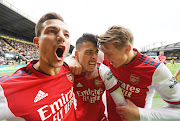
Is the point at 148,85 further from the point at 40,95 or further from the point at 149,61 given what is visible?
the point at 40,95

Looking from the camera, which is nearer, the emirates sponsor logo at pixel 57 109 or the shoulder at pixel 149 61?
the emirates sponsor logo at pixel 57 109

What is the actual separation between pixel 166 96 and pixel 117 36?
3.05 feet

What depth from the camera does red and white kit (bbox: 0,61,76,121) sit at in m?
0.73

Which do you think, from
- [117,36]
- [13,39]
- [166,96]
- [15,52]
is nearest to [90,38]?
[117,36]

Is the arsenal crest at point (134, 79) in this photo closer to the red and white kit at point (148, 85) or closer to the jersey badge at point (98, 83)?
the red and white kit at point (148, 85)

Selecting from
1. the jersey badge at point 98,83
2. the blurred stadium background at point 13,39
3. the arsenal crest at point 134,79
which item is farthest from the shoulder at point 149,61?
the blurred stadium background at point 13,39

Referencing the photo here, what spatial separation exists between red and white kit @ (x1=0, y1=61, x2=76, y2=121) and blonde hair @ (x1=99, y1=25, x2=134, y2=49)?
2.54 feet

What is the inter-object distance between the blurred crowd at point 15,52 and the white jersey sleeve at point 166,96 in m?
13.8

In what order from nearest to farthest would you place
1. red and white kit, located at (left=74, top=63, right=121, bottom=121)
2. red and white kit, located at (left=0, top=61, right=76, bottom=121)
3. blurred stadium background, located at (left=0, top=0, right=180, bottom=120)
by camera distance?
red and white kit, located at (left=0, top=61, right=76, bottom=121)
red and white kit, located at (left=74, top=63, right=121, bottom=121)
blurred stadium background, located at (left=0, top=0, right=180, bottom=120)

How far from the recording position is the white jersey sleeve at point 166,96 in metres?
1.06

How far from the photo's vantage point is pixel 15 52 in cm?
1398

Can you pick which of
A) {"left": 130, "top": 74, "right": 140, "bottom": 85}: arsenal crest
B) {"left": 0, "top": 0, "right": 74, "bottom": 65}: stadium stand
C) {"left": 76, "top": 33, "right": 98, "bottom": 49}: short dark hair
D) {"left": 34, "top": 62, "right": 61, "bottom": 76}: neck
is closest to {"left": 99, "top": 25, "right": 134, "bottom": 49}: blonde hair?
{"left": 76, "top": 33, "right": 98, "bottom": 49}: short dark hair

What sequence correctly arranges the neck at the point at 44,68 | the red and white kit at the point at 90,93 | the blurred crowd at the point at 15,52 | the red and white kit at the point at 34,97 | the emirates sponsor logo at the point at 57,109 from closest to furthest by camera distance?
the red and white kit at the point at 34,97
the emirates sponsor logo at the point at 57,109
the neck at the point at 44,68
the red and white kit at the point at 90,93
the blurred crowd at the point at 15,52

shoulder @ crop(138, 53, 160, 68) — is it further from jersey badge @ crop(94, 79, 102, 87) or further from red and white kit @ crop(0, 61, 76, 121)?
red and white kit @ crop(0, 61, 76, 121)
